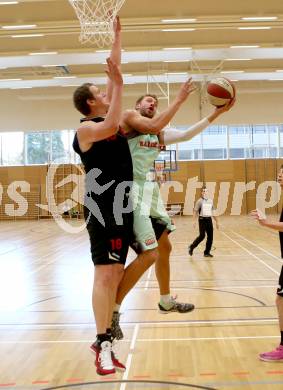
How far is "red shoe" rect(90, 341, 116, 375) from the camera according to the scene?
4.00 m

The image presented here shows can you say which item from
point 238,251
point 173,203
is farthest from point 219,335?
point 173,203

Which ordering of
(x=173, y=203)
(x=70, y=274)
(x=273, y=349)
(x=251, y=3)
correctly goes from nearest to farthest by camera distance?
1. (x=273, y=349)
2. (x=70, y=274)
3. (x=251, y=3)
4. (x=173, y=203)

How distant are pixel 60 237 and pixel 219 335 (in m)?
14.5

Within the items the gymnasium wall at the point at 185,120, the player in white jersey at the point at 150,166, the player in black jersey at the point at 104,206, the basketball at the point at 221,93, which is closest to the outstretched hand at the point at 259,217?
the player in white jersey at the point at 150,166

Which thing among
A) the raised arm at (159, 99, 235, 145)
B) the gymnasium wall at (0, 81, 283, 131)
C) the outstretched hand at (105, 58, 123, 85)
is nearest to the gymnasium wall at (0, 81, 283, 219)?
the gymnasium wall at (0, 81, 283, 131)

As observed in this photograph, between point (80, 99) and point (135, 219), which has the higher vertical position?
point (80, 99)

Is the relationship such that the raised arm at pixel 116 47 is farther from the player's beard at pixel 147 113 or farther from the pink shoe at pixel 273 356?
the pink shoe at pixel 273 356

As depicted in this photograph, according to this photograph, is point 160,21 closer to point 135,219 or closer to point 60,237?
point 60,237

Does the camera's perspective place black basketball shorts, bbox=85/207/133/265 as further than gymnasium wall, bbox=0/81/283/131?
No

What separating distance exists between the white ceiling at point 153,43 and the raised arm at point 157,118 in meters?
11.4

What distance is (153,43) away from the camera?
20000 mm

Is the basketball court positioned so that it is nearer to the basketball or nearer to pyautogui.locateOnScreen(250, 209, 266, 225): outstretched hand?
pyautogui.locateOnScreen(250, 209, 266, 225): outstretched hand

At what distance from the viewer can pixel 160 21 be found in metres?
16.9

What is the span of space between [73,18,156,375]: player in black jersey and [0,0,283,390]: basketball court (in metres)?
0.89
